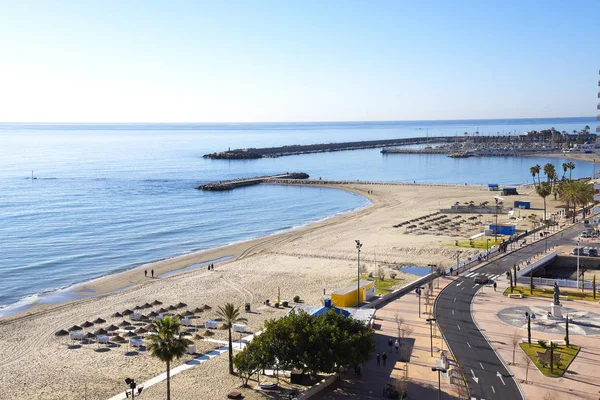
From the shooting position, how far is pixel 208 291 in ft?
171

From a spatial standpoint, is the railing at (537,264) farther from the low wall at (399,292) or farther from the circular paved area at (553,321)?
the circular paved area at (553,321)

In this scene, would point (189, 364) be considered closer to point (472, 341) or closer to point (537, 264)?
point (472, 341)

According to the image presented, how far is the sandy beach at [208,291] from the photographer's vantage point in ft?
104

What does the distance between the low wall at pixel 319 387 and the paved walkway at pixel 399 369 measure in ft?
0.88

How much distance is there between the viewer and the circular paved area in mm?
37438

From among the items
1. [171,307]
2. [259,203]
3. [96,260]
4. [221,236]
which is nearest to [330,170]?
[259,203]

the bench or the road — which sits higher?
the bench

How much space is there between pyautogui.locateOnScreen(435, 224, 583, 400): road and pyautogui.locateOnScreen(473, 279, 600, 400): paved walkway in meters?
0.59

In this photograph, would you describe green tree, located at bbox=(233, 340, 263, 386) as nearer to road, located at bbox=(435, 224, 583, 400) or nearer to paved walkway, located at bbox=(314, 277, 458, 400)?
paved walkway, located at bbox=(314, 277, 458, 400)

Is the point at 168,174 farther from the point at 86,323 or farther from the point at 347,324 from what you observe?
the point at 347,324

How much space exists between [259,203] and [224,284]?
196 feet

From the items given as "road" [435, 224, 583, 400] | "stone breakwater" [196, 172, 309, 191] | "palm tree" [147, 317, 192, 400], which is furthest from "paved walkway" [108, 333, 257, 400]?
"stone breakwater" [196, 172, 309, 191]

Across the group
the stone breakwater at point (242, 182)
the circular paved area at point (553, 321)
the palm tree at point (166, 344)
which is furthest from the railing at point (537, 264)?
the stone breakwater at point (242, 182)

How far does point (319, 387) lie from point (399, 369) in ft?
16.3
